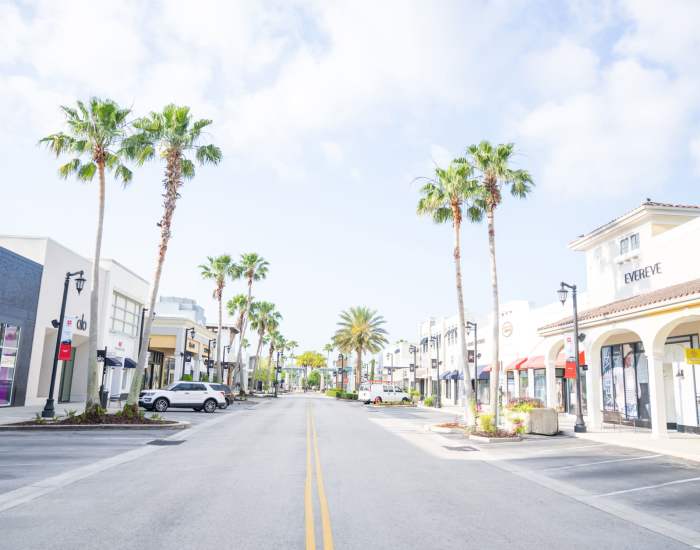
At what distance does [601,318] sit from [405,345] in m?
66.7

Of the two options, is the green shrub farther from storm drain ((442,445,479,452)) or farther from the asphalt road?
the asphalt road

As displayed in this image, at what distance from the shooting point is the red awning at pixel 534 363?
36.5 metres

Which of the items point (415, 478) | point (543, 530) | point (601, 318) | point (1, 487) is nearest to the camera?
point (543, 530)

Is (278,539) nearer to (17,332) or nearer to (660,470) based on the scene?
(660,470)

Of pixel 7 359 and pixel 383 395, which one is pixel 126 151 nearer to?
pixel 7 359

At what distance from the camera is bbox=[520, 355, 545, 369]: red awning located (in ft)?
120

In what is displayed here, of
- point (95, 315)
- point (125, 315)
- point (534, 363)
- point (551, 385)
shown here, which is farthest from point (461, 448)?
point (125, 315)

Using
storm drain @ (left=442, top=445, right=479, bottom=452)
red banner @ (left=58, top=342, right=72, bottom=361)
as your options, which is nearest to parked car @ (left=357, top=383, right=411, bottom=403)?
red banner @ (left=58, top=342, right=72, bottom=361)

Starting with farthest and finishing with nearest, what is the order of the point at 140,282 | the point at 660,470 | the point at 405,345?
the point at 405,345
the point at 140,282
the point at 660,470

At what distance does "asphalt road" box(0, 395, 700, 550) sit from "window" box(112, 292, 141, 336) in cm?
2642

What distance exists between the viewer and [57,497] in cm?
911

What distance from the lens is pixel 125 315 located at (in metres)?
43.2

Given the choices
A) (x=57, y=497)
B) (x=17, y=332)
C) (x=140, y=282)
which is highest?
(x=140, y=282)

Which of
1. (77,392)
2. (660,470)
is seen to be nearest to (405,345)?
(77,392)
